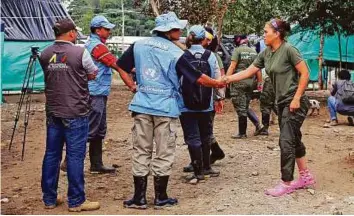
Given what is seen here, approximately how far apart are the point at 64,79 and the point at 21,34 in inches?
514

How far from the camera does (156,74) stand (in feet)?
18.3

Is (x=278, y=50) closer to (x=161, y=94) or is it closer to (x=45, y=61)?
(x=161, y=94)

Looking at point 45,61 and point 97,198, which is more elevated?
point 45,61

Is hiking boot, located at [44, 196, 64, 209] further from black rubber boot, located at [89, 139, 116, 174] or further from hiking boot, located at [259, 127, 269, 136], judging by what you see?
hiking boot, located at [259, 127, 269, 136]

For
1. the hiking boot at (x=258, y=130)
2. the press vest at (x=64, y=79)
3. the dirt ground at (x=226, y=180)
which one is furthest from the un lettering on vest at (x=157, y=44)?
the hiking boot at (x=258, y=130)

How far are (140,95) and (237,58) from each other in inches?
177

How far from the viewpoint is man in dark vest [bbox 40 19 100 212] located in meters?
5.41

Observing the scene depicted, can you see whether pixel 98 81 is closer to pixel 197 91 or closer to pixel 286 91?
pixel 197 91

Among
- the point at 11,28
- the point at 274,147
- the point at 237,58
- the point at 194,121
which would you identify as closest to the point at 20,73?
the point at 11,28

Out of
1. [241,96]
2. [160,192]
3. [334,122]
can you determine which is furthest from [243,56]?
[160,192]

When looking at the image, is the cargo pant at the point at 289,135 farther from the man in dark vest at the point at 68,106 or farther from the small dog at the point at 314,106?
the small dog at the point at 314,106

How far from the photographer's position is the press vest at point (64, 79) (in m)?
5.39

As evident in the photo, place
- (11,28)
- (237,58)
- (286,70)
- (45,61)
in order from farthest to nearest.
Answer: (11,28) < (237,58) < (286,70) < (45,61)

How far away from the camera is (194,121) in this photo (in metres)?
6.65
